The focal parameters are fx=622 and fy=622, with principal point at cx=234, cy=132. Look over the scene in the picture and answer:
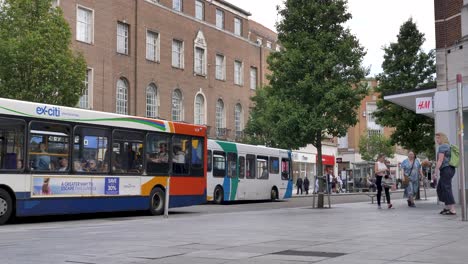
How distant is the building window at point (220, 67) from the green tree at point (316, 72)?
93.5ft

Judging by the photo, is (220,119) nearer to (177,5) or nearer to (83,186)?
(177,5)

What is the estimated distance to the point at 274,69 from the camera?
27750 mm

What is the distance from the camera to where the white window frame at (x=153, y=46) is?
4816 centimetres

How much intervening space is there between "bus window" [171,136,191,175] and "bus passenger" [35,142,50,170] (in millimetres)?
4999

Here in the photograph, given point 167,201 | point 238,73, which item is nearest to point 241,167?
point 167,201

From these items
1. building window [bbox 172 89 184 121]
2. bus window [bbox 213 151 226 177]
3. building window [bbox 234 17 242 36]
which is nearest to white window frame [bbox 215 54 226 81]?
building window [bbox 234 17 242 36]

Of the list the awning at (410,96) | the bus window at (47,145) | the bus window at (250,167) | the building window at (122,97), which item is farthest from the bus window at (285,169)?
the bus window at (47,145)

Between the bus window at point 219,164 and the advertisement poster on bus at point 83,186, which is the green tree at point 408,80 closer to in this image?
the bus window at point 219,164

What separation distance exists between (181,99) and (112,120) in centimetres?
3395

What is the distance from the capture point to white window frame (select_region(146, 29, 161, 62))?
158 ft

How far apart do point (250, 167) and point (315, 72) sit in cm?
715

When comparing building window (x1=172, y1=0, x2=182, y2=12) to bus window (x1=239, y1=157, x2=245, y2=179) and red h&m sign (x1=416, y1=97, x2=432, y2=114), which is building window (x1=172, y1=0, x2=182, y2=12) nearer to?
bus window (x1=239, y1=157, x2=245, y2=179)

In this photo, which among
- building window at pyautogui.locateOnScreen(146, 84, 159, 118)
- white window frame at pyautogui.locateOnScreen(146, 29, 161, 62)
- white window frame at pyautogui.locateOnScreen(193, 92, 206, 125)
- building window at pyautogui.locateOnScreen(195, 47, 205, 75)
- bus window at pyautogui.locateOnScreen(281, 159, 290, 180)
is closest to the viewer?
bus window at pyautogui.locateOnScreen(281, 159, 290, 180)

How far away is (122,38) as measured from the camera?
45.9 meters
